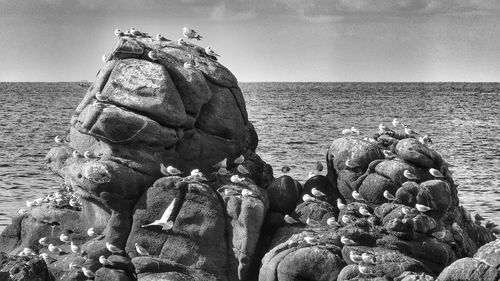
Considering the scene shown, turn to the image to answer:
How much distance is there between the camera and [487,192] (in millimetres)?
49469

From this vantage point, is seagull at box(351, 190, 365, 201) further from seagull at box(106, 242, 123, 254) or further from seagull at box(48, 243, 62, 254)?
seagull at box(48, 243, 62, 254)

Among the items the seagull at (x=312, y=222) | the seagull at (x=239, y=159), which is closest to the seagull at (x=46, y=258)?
the seagull at (x=239, y=159)

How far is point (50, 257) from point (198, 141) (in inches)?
233

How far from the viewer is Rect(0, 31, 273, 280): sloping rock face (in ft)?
96.4

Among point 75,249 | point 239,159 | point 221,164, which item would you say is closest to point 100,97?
point 221,164

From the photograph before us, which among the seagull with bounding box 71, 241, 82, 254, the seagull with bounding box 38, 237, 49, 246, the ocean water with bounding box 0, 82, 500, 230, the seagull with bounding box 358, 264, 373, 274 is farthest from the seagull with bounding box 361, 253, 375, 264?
the ocean water with bounding box 0, 82, 500, 230

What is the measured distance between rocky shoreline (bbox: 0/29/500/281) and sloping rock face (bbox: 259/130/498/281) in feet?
0.14

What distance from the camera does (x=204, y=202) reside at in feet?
97.8

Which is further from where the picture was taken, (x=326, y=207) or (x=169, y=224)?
(x=326, y=207)

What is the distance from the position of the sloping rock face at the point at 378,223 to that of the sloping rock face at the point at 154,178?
169 centimetres

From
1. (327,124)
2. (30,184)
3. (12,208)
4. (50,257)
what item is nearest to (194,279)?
(50,257)

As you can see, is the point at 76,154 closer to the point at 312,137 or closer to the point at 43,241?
the point at 43,241

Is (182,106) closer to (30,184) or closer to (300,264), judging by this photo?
(300,264)

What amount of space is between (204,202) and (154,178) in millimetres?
1849
